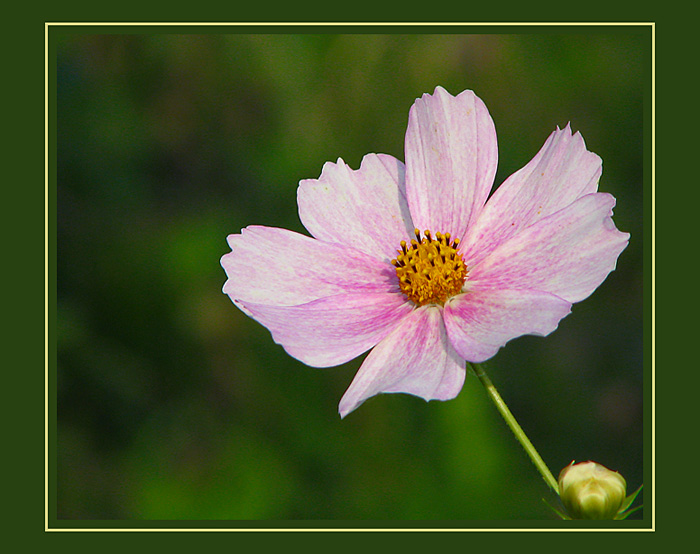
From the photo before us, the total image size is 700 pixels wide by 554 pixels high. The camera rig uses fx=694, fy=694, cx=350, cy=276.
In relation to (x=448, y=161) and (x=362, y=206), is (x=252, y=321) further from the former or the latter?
(x=448, y=161)

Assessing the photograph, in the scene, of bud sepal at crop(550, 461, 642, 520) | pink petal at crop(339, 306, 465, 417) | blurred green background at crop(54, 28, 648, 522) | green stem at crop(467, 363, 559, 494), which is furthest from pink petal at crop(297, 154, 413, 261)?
blurred green background at crop(54, 28, 648, 522)

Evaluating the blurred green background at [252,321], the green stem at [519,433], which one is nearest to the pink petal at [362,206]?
the green stem at [519,433]

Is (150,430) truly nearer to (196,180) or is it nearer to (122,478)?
(122,478)

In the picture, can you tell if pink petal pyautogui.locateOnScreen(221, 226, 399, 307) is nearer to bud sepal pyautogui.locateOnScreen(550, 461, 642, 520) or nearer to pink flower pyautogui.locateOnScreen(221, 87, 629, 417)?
pink flower pyautogui.locateOnScreen(221, 87, 629, 417)

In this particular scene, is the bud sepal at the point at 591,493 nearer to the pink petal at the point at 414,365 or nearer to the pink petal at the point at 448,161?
the pink petal at the point at 414,365

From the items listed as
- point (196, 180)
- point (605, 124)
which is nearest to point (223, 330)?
point (196, 180)
